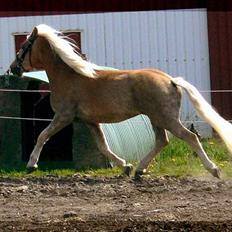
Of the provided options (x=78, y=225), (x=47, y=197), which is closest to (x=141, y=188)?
(x=47, y=197)

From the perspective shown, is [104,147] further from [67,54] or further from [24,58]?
[24,58]

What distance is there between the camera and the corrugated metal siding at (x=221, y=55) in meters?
19.5

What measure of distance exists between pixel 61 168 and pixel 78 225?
571 centimetres

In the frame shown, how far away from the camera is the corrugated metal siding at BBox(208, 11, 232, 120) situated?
1945 centimetres

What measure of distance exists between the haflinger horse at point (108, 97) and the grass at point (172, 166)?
94 centimetres

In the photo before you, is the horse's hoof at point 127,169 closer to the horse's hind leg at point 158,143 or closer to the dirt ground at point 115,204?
the dirt ground at point 115,204

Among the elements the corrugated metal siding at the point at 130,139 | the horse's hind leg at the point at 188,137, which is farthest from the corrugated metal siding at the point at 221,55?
the horse's hind leg at the point at 188,137

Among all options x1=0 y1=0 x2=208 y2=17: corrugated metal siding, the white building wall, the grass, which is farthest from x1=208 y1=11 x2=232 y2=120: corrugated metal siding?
the grass

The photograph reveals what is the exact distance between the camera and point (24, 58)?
1202 centimetres

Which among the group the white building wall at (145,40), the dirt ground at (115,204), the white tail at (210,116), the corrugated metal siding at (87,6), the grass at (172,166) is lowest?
the dirt ground at (115,204)

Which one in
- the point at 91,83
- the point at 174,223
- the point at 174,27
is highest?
the point at 174,27

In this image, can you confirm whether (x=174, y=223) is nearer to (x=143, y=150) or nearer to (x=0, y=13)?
(x=143, y=150)

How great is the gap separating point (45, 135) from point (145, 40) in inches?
341

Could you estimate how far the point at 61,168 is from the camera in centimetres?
1364
